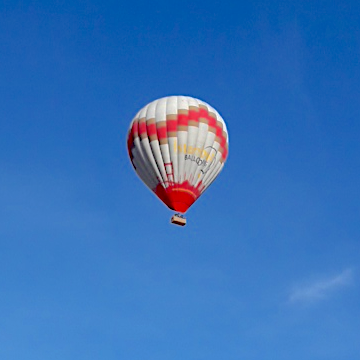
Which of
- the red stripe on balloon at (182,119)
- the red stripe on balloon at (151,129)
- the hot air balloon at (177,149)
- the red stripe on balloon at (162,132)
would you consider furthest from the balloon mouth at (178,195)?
the red stripe on balloon at (182,119)

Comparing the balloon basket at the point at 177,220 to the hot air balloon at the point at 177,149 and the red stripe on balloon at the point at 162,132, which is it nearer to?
the hot air balloon at the point at 177,149

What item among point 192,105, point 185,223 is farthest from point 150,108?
point 185,223

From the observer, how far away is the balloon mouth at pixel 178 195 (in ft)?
233

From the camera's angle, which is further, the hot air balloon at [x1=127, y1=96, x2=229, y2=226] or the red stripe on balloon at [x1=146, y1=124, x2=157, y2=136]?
the red stripe on balloon at [x1=146, y1=124, x2=157, y2=136]

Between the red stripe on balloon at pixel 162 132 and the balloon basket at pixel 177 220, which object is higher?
the red stripe on balloon at pixel 162 132

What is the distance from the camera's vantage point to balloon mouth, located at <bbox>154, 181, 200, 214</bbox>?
71000 millimetres

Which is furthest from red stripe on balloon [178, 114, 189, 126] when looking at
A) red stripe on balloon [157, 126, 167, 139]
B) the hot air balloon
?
red stripe on balloon [157, 126, 167, 139]

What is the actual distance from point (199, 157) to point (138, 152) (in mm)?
4333

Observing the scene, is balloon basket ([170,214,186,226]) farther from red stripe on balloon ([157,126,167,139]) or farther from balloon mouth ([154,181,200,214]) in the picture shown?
red stripe on balloon ([157,126,167,139])

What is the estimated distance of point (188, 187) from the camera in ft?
234

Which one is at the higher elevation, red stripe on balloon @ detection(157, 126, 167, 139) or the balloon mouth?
red stripe on balloon @ detection(157, 126, 167, 139)

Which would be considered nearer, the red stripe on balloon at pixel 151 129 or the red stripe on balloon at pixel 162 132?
the red stripe on balloon at pixel 162 132

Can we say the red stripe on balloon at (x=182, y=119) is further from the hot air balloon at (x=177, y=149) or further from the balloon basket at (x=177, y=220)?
the balloon basket at (x=177, y=220)

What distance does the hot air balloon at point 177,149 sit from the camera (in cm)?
7100
